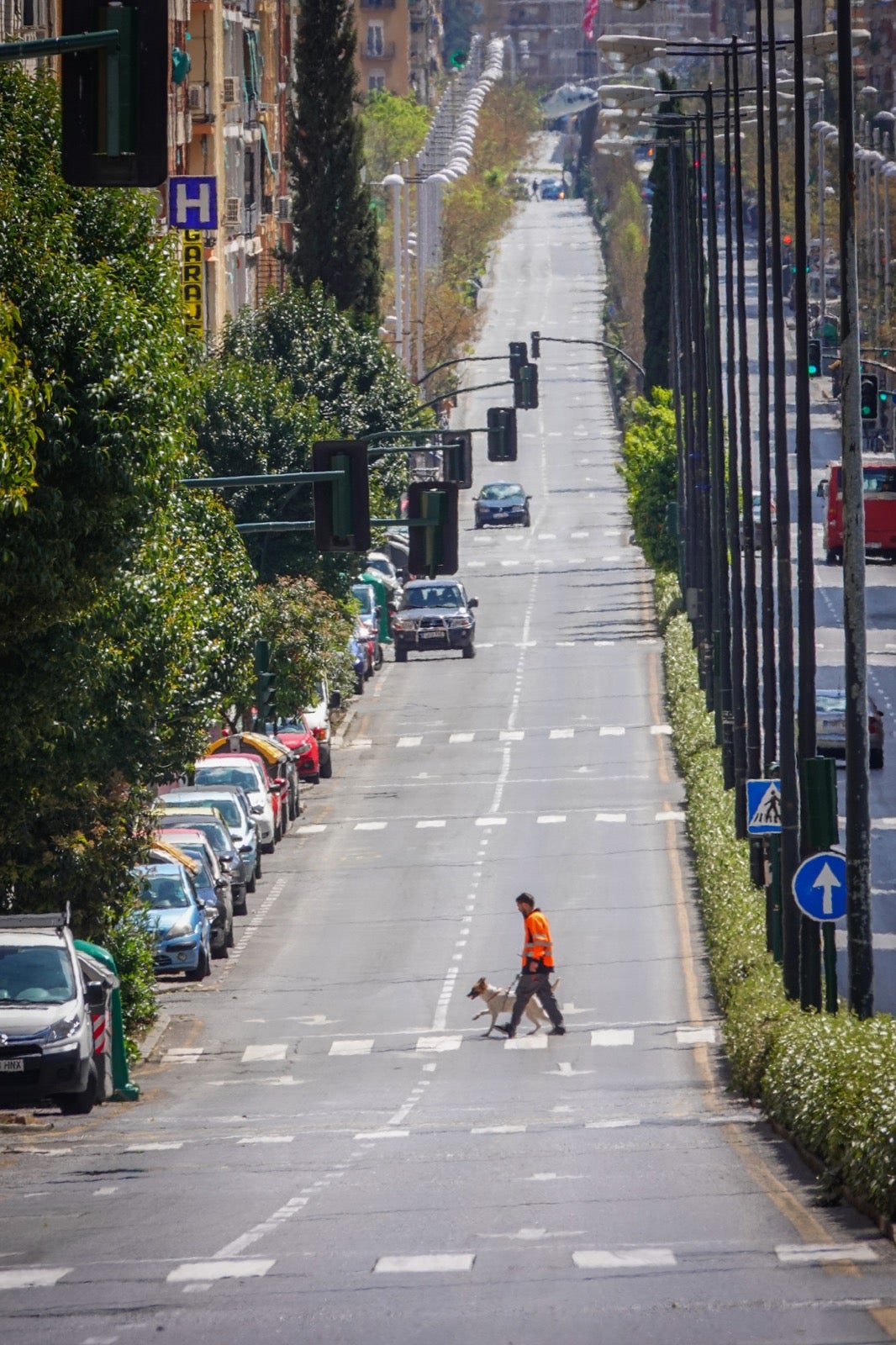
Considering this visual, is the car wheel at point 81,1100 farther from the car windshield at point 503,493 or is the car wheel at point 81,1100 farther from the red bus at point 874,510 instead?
the car windshield at point 503,493

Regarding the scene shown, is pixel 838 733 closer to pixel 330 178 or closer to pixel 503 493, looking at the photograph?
pixel 330 178

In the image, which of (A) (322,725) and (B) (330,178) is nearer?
(A) (322,725)

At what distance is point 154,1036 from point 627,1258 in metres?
17.3

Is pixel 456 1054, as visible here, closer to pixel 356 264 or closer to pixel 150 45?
pixel 150 45

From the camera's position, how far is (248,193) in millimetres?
79250

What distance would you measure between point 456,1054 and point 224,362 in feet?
99.5

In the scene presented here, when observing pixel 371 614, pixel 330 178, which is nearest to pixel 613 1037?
pixel 371 614

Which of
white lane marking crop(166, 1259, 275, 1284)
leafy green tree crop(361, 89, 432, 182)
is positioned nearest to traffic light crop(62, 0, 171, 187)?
white lane marking crop(166, 1259, 275, 1284)

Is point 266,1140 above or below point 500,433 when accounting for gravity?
below

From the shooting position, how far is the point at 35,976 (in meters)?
23.7

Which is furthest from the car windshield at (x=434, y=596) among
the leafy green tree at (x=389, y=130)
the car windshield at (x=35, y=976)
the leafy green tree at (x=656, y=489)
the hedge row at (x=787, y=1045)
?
the leafy green tree at (x=389, y=130)

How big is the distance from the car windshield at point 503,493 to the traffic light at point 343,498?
76481 millimetres

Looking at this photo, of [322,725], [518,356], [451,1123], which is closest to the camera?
[451,1123]

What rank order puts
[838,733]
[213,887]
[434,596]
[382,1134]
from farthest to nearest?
[434,596], [838,733], [213,887], [382,1134]
